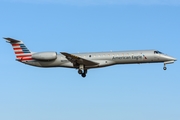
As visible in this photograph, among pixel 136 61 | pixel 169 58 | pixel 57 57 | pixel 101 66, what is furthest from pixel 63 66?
pixel 169 58

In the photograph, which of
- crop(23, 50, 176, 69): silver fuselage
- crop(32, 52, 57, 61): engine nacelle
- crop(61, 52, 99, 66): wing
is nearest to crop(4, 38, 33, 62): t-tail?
crop(32, 52, 57, 61): engine nacelle

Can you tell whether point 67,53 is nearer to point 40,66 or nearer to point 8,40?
point 40,66

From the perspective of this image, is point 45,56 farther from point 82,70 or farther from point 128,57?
point 128,57

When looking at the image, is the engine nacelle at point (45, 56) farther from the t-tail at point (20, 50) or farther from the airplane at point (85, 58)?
the t-tail at point (20, 50)

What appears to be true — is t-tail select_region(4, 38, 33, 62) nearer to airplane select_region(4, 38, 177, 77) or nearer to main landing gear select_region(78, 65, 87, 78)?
airplane select_region(4, 38, 177, 77)

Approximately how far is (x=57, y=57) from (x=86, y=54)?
325 cm

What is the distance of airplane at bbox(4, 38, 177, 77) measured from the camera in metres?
44.4

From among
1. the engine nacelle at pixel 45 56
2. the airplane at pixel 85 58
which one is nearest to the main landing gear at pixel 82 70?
the airplane at pixel 85 58

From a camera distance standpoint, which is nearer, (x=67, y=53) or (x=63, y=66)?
(x=67, y=53)

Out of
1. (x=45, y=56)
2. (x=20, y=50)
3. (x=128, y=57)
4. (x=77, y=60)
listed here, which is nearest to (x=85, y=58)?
(x=77, y=60)

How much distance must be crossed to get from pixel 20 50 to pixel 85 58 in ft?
25.3

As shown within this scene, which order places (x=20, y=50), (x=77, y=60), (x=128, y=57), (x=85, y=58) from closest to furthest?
(x=128, y=57)
(x=77, y=60)
(x=85, y=58)
(x=20, y=50)

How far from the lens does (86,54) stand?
151 feet

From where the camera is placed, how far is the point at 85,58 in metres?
45.6
